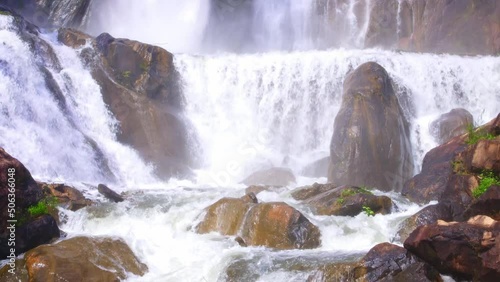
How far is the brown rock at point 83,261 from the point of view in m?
10.1

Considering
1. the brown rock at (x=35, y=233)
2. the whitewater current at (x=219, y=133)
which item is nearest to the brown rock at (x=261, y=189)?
the whitewater current at (x=219, y=133)

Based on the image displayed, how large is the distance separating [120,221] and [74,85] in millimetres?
13826

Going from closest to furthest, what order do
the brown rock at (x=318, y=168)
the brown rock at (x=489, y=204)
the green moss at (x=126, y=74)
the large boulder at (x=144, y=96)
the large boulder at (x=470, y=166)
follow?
the brown rock at (x=489, y=204) → the large boulder at (x=470, y=166) → the brown rock at (x=318, y=168) → the large boulder at (x=144, y=96) → the green moss at (x=126, y=74)

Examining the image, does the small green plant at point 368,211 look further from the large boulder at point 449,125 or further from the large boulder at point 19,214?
the large boulder at point 449,125

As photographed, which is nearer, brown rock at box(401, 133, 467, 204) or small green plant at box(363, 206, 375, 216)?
small green plant at box(363, 206, 375, 216)

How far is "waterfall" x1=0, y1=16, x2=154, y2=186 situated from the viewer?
20656 mm

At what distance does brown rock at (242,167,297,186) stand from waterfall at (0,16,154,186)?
5264 mm

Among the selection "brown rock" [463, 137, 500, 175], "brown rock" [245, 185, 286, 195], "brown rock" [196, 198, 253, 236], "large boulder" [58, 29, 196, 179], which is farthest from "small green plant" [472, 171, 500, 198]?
"large boulder" [58, 29, 196, 179]

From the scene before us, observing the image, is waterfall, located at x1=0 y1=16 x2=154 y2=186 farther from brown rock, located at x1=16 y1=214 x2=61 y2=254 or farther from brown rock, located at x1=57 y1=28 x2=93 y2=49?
brown rock, located at x1=16 y1=214 x2=61 y2=254

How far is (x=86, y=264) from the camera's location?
10523 millimetres

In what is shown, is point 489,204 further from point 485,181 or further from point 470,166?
point 470,166

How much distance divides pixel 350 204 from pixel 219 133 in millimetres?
16508

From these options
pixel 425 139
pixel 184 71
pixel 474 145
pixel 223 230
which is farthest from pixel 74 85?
pixel 474 145

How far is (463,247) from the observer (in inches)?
346
